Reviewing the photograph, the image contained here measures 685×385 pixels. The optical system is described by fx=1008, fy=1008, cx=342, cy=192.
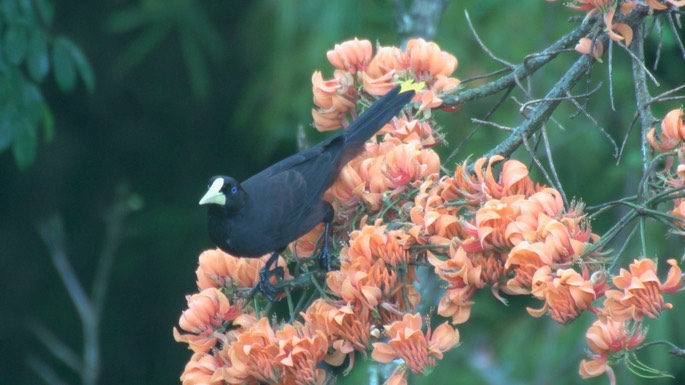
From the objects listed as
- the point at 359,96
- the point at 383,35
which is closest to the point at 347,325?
the point at 359,96

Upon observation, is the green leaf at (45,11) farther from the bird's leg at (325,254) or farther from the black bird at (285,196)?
the bird's leg at (325,254)

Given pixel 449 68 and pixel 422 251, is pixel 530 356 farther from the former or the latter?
pixel 422 251

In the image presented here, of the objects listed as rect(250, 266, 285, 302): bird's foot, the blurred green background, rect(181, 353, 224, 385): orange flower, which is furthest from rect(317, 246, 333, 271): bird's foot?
the blurred green background

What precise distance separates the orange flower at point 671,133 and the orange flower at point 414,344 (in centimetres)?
48

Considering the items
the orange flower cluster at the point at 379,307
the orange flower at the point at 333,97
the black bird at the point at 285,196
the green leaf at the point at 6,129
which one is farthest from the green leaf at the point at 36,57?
the orange flower cluster at the point at 379,307

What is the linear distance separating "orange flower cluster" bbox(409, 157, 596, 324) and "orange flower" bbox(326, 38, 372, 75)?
519mm

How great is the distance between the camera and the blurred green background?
4301mm

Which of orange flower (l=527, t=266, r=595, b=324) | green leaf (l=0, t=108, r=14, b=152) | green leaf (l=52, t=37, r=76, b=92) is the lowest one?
orange flower (l=527, t=266, r=595, b=324)

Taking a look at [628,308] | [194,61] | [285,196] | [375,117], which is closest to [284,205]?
[285,196]

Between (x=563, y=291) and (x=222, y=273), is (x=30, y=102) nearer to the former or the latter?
(x=222, y=273)

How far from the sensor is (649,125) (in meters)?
1.80

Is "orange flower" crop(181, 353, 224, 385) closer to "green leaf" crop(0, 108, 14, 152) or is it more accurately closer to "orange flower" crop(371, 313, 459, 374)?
"orange flower" crop(371, 313, 459, 374)

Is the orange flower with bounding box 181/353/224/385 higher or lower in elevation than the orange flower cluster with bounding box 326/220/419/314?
higher

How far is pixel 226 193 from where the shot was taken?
8.79 feet
